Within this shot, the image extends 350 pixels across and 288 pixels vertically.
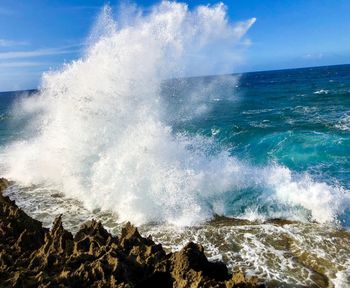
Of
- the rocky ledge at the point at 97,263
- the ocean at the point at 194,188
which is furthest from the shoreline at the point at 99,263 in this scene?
the ocean at the point at 194,188

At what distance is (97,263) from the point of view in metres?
5.97

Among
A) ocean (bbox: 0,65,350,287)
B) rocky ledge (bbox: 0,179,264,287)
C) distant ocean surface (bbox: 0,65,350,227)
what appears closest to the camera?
rocky ledge (bbox: 0,179,264,287)

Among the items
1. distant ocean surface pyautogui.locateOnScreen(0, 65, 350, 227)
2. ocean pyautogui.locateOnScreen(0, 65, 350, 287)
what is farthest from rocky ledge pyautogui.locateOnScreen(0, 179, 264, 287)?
distant ocean surface pyautogui.locateOnScreen(0, 65, 350, 227)

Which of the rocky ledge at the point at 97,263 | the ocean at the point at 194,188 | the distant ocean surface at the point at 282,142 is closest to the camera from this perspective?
the rocky ledge at the point at 97,263

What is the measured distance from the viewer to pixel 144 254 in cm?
673

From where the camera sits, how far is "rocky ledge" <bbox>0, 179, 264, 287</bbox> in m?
5.68

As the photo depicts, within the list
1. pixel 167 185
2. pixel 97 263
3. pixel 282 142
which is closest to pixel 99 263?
pixel 97 263

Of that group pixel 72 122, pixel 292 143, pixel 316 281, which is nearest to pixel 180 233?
pixel 316 281

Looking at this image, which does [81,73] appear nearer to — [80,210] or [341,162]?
[80,210]

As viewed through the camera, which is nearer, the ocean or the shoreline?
the shoreline

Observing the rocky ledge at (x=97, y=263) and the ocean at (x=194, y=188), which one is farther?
the ocean at (x=194, y=188)

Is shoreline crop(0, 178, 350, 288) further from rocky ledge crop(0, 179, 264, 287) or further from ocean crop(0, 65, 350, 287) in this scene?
ocean crop(0, 65, 350, 287)

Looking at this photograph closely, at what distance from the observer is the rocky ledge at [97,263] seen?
568cm

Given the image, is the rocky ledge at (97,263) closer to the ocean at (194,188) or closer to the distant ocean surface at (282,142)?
the ocean at (194,188)
